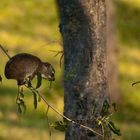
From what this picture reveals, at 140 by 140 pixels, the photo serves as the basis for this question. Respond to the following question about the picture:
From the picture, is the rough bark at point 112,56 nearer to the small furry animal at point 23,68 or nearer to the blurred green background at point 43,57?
the blurred green background at point 43,57

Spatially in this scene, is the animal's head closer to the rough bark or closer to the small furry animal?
the small furry animal

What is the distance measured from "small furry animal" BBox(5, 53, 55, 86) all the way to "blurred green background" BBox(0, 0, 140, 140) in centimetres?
371

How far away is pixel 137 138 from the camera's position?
37.3ft

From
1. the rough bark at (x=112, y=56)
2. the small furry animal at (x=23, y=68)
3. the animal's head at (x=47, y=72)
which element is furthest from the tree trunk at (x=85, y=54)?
the rough bark at (x=112, y=56)

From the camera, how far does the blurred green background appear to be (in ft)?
38.8

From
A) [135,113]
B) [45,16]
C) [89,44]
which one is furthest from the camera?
[45,16]

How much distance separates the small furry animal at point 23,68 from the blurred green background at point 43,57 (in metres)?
3.71

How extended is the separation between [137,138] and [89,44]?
275 inches

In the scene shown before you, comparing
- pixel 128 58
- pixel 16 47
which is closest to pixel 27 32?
pixel 16 47

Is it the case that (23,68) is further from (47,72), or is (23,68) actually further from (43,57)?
(43,57)

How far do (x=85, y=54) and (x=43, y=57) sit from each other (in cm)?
1203

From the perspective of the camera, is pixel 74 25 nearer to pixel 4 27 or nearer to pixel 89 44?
pixel 89 44

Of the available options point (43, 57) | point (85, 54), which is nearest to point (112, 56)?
point (43, 57)

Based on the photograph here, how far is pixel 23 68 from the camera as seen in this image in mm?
3775
